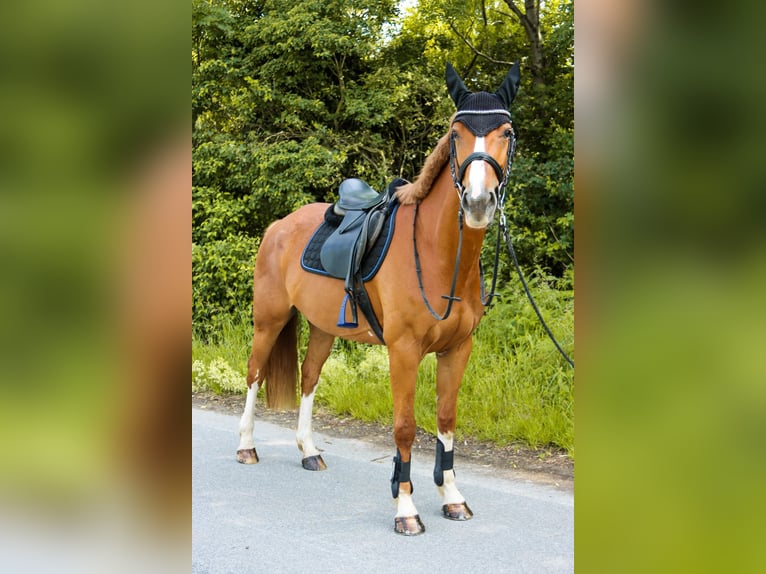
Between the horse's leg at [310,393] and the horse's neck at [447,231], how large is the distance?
166 cm

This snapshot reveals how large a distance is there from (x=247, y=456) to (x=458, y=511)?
1.80 m

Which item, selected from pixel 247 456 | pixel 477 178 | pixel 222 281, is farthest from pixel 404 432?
pixel 222 281

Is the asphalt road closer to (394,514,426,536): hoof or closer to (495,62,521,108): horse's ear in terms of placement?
(394,514,426,536): hoof

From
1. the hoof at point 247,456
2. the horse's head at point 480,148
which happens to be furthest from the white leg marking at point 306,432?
the horse's head at point 480,148

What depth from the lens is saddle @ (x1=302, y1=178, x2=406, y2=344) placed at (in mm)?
3898

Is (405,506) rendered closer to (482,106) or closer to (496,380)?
(482,106)

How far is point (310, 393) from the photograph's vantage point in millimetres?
4922

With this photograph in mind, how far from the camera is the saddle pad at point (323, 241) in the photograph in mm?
3838

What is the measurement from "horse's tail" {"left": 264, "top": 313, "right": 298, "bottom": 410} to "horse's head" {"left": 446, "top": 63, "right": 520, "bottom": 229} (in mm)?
2511

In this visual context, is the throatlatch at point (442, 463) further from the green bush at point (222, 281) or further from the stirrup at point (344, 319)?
the green bush at point (222, 281)
